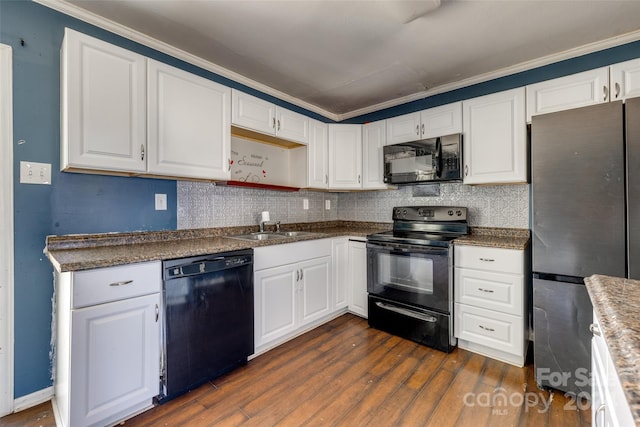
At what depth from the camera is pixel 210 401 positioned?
168 centimetres

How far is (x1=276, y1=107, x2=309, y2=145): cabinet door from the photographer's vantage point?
2.66 m

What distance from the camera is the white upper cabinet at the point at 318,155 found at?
3004 mm

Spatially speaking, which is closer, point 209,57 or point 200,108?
point 200,108

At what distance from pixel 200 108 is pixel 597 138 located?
2528 millimetres

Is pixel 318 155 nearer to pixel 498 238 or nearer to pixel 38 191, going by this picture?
pixel 498 238

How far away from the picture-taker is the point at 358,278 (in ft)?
9.48

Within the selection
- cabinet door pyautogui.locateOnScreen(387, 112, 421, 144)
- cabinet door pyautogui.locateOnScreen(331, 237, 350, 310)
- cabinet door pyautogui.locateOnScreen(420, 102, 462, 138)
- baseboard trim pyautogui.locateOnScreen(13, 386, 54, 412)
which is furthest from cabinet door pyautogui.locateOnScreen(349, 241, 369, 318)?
baseboard trim pyautogui.locateOnScreen(13, 386, 54, 412)

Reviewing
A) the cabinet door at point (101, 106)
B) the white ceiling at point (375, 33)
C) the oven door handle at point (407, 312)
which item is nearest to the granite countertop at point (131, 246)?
the cabinet door at point (101, 106)

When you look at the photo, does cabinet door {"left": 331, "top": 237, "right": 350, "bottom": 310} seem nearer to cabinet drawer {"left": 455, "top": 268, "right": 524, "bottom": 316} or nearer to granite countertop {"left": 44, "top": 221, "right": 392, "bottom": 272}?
granite countertop {"left": 44, "top": 221, "right": 392, "bottom": 272}

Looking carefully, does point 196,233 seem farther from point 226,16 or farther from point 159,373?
point 226,16

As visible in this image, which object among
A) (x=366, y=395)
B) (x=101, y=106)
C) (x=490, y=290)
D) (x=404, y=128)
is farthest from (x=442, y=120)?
(x=101, y=106)

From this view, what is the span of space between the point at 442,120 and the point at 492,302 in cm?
161

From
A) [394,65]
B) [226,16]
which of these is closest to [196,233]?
[226,16]

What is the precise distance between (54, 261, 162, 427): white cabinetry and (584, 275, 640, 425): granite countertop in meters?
1.81
